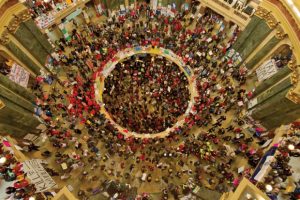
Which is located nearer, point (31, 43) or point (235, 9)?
Answer: point (31, 43)

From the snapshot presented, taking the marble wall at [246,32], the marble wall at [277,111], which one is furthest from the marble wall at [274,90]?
the marble wall at [246,32]

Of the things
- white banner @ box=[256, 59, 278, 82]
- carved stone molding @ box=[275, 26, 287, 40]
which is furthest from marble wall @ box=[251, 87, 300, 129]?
carved stone molding @ box=[275, 26, 287, 40]

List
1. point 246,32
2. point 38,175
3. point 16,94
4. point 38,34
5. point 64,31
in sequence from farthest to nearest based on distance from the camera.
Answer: point 64,31, point 246,32, point 38,34, point 16,94, point 38,175

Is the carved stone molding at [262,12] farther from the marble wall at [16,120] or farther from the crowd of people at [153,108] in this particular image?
the marble wall at [16,120]

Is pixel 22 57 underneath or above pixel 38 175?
above

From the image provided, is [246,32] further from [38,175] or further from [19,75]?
[38,175]

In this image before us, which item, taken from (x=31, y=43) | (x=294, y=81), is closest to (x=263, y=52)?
(x=294, y=81)

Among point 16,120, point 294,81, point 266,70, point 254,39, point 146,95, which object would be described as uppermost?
point 254,39

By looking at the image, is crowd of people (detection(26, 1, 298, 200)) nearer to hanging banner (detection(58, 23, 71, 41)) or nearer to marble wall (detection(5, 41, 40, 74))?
hanging banner (detection(58, 23, 71, 41))
